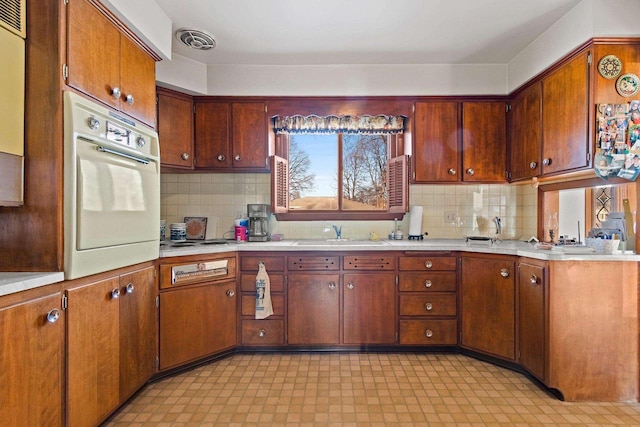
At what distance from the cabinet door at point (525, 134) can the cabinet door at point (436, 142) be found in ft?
1.52

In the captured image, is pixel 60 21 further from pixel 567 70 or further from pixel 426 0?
pixel 567 70

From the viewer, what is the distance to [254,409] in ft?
6.56

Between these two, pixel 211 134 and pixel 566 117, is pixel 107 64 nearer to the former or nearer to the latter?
pixel 211 134

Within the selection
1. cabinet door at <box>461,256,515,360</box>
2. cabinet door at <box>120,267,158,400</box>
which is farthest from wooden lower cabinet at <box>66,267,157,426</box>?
cabinet door at <box>461,256,515,360</box>

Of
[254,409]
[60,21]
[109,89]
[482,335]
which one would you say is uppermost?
[60,21]

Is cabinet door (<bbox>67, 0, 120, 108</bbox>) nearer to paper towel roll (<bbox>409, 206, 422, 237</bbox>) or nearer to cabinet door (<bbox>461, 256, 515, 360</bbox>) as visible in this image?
paper towel roll (<bbox>409, 206, 422, 237</bbox>)

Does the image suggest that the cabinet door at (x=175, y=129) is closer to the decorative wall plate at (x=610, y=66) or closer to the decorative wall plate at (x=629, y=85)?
the decorative wall plate at (x=610, y=66)

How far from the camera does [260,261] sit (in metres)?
2.76

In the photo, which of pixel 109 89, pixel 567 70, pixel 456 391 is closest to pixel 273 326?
pixel 456 391

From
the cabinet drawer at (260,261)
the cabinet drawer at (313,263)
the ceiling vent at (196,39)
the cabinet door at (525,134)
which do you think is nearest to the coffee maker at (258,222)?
the cabinet drawer at (260,261)

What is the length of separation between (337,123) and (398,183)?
80cm

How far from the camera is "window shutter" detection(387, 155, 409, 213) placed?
2.99 meters

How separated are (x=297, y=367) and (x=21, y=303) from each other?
69.8 inches

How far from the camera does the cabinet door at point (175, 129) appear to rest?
2791 millimetres
